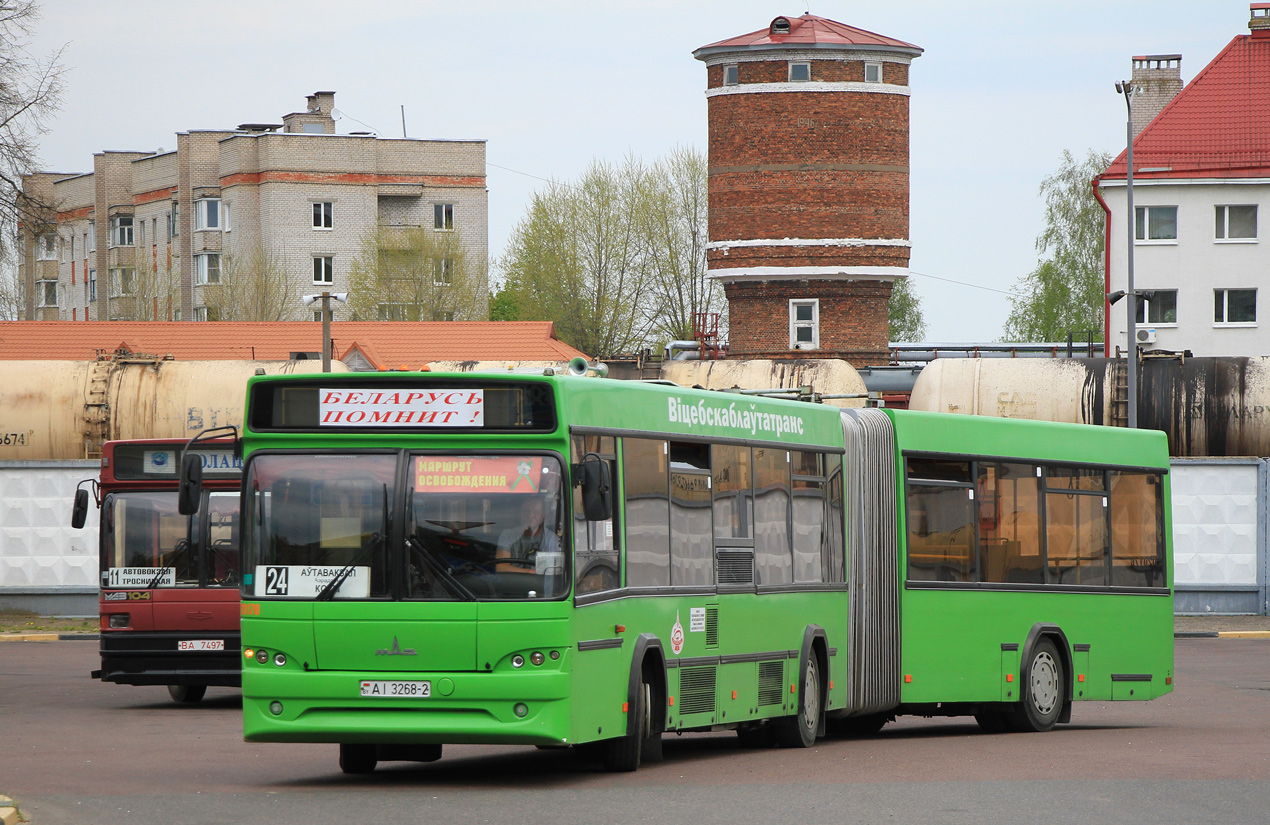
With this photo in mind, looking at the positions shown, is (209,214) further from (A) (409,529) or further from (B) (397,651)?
(B) (397,651)

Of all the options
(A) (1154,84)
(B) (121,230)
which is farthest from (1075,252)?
(B) (121,230)

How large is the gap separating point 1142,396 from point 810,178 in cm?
1626

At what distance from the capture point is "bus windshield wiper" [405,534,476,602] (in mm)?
11852

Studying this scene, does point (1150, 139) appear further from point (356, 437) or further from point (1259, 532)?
point (356, 437)

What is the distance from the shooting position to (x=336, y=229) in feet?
290

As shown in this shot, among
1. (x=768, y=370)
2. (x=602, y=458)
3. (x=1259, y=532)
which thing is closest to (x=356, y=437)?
(x=602, y=458)

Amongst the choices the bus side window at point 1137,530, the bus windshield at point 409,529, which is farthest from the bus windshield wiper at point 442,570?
the bus side window at point 1137,530

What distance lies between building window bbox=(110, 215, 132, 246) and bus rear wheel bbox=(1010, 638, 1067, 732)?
88.9 metres

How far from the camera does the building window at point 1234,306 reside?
61.9 m

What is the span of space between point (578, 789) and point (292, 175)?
256 feet

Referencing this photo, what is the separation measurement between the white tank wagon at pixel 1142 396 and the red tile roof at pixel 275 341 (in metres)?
16.4

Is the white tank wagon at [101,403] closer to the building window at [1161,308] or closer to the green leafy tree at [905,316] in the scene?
the building window at [1161,308]

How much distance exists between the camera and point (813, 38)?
155 ft

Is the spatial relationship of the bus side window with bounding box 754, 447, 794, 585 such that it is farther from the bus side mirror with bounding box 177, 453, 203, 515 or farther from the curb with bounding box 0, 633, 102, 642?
the curb with bounding box 0, 633, 102, 642
